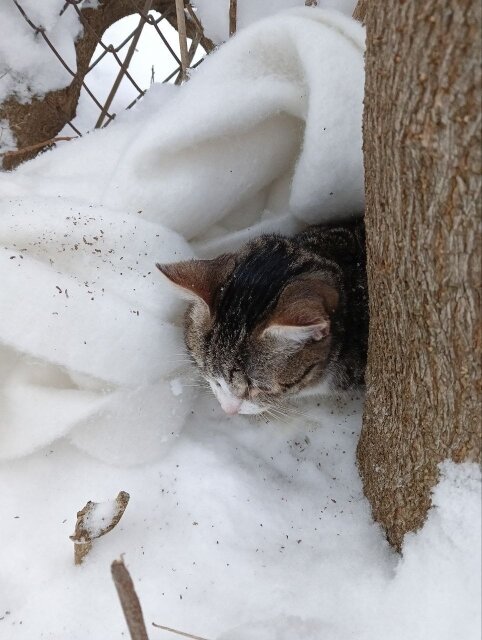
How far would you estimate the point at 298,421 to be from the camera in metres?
1.53

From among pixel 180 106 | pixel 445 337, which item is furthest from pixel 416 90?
pixel 180 106

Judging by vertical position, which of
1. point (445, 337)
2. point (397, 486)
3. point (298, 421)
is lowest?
point (298, 421)

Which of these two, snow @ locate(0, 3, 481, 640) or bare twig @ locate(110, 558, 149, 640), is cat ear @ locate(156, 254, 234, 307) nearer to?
snow @ locate(0, 3, 481, 640)

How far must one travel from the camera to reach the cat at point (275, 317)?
1281mm

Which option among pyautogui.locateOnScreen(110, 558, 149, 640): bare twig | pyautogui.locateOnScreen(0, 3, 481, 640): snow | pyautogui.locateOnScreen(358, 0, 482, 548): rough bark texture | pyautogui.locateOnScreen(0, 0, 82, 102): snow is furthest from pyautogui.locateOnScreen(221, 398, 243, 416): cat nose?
pyautogui.locateOnScreen(0, 0, 82, 102): snow

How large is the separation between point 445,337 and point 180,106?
0.90 m

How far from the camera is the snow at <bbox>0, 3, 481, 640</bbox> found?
1.17m

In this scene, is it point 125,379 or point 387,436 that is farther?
point 125,379

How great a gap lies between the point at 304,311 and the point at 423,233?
1.23 ft

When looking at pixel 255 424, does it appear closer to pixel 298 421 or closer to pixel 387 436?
pixel 298 421

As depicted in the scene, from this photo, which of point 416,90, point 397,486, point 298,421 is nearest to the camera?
point 416,90

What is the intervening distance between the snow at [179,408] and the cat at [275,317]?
108 mm

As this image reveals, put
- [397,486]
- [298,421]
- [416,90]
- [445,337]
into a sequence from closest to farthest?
[416,90] → [445,337] → [397,486] → [298,421]

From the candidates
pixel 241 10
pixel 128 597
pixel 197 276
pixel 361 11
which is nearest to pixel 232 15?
pixel 241 10
